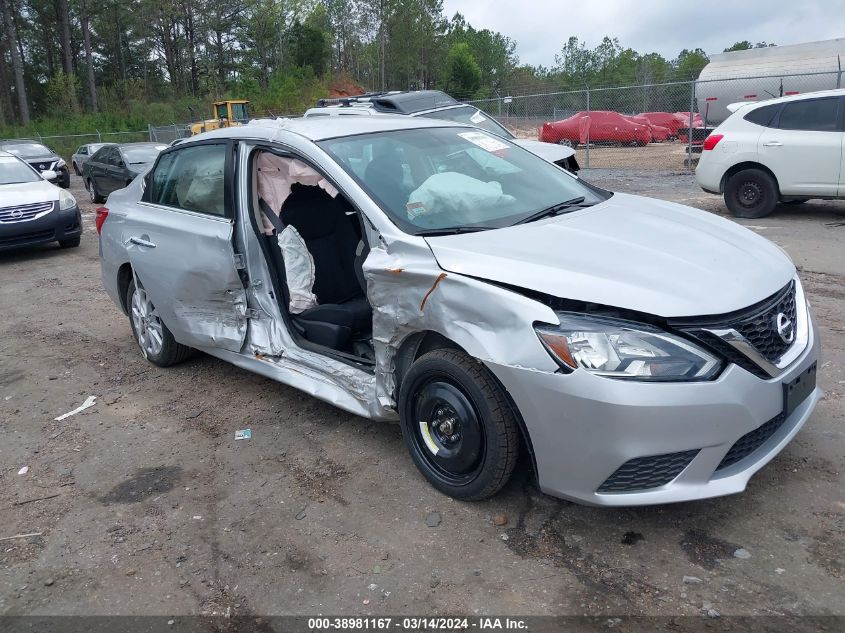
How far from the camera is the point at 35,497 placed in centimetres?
367

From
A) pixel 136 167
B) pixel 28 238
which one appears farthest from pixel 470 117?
pixel 136 167

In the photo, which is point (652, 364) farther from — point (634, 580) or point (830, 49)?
point (830, 49)

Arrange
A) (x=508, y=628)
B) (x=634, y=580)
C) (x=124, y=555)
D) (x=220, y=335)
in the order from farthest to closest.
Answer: (x=220, y=335), (x=124, y=555), (x=634, y=580), (x=508, y=628)

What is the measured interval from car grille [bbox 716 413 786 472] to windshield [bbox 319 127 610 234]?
1.43 metres

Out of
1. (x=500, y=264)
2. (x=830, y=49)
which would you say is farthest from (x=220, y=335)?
(x=830, y=49)

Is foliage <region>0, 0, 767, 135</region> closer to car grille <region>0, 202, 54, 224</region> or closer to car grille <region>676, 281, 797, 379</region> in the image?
car grille <region>0, 202, 54, 224</region>

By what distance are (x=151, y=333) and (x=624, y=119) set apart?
2277 centimetres

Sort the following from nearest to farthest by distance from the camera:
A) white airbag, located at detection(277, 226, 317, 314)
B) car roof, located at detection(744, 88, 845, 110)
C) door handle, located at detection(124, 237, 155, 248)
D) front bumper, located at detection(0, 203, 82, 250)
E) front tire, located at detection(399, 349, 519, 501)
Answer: front tire, located at detection(399, 349, 519, 501), white airbag, located at detection(277, 226, 317, 314), door handle, located at detection(124, 237, 155, 248), car roof, located at detection(744, 88, 845, 110), front bumper, located at detection(0, 203, 82, 250)

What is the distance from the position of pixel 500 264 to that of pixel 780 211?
363 inches

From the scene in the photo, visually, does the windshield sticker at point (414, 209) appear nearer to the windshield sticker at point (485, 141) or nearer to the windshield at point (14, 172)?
the windshield sticker at point (485, 141)

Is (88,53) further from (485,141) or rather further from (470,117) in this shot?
(485,141)

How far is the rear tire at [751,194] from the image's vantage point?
9.80 m

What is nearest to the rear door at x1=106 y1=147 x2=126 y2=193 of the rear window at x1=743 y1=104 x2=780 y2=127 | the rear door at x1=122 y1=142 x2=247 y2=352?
the rear door at x1=122 y1=142 x2=247 y2=352

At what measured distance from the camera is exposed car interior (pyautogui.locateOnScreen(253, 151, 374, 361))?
13.6 ft
